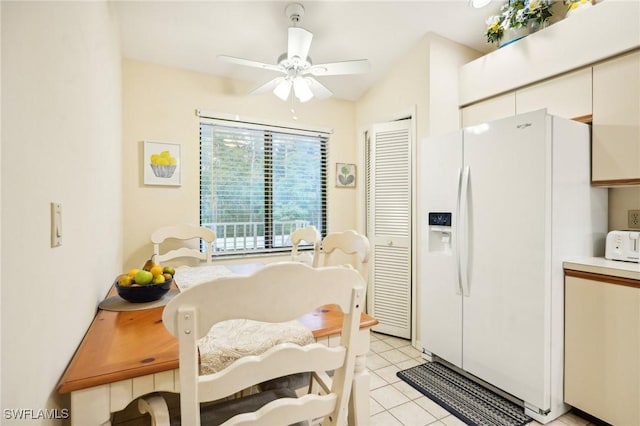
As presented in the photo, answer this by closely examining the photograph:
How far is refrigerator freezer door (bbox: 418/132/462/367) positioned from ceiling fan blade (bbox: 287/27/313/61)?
1.20 meters

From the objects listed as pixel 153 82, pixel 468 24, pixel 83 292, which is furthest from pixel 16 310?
pixel 468 24

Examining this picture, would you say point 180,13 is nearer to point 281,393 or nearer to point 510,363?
point 281,393

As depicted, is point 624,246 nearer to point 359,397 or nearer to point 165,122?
point 359,397

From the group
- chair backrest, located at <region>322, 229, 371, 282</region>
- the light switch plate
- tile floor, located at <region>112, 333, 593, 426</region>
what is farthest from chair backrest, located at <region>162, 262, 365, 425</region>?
tile floor, located at <region>112, 333, 593, 426</region>

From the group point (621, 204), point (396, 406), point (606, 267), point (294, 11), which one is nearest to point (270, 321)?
point (396, 406)

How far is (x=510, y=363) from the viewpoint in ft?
6.34

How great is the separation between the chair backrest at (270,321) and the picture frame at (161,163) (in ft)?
7.84

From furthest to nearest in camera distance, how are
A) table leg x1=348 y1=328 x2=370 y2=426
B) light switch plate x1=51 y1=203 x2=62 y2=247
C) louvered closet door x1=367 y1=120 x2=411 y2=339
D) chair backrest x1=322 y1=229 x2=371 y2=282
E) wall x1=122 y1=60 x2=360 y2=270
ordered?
louvered closet door x1=367 y1=120 x2=411 y2=339, wall x1=122 y1=60 x2=360 y2=270, chair backrest x1=322 y1=229 x2=371 y2=282, table leg x1=348 y1=328 x2=370 y2=426, light switch plate x1=51 y1=203 x2=62 y2=247

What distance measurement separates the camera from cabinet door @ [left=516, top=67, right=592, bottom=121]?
6.66 feet

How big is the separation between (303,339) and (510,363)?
1.59m

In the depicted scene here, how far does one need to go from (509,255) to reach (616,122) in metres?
1.03

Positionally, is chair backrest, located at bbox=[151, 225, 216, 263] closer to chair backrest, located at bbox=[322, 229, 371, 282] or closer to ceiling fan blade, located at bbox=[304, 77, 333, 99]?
chair backrest, located at bbox=[322, 229, 371, 282]

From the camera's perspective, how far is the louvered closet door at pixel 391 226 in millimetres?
2982

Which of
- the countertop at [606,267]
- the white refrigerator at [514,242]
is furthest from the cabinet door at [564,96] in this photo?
the countertop at [606,267]
